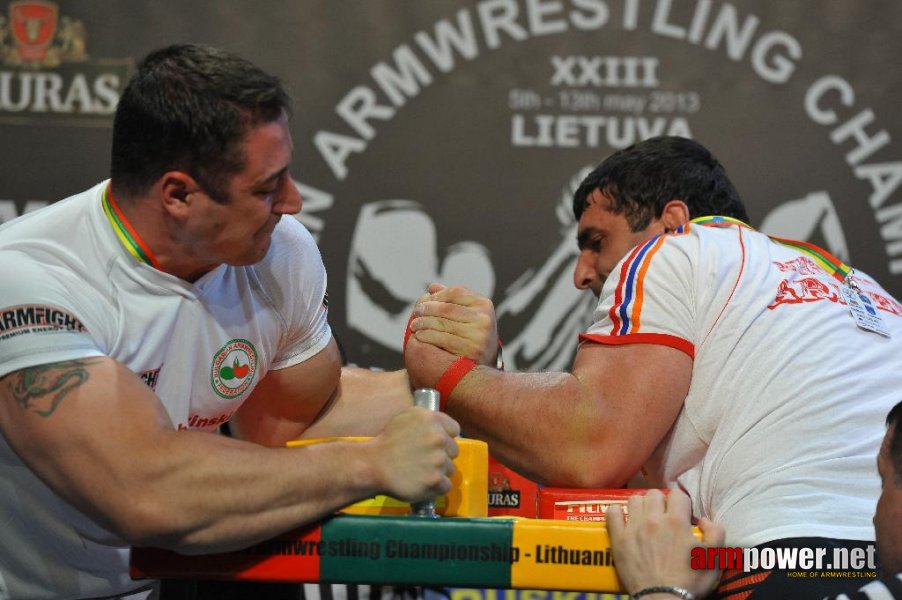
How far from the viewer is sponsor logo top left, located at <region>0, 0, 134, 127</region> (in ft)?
9.85

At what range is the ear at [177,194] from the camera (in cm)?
153

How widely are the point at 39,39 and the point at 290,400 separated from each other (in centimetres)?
169

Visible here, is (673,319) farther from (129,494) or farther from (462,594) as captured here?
(462,594)

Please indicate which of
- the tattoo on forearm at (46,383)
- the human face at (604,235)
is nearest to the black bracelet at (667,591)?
the tattoo on forearm at (46,383)

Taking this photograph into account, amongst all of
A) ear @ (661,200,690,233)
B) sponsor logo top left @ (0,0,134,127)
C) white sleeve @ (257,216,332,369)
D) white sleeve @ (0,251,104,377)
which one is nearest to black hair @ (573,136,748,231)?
ear @ (661,200,690,233)

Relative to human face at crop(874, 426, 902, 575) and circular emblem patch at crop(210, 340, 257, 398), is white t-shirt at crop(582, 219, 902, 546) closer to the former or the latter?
human face at crop(874, 426, 902, 575)

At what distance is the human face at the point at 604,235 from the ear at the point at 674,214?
0.06 feet

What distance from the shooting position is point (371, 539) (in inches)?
50.3

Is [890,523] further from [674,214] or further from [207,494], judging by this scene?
[674,214]

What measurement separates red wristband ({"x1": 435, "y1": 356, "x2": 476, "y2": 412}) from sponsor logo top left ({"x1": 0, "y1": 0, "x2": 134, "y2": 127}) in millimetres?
1668

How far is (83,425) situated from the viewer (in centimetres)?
128

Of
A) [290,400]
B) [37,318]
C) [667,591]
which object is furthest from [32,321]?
[667,591]

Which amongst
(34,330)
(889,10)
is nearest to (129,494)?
(34,330)

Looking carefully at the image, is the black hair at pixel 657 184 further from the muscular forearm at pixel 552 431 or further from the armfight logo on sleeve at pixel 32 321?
the armfight logo on sleeve at pixel 32 321
